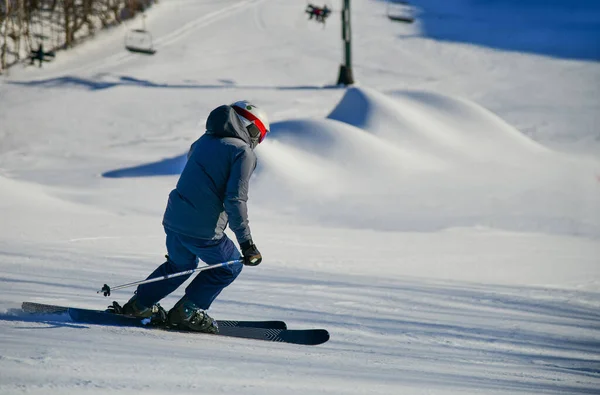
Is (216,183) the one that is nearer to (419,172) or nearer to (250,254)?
(250,254)

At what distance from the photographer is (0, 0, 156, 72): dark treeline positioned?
24.7m

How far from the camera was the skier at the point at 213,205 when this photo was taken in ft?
15.1

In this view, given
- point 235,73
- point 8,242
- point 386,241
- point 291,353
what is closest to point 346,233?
point 386,241

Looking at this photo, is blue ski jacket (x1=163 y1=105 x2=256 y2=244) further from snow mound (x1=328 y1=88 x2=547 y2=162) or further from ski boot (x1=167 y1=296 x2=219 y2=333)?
snow mound (x1=328 y1=88 x2=547 y2=162)

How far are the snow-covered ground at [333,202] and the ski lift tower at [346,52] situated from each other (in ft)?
2.35

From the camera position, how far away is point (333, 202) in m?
13.6

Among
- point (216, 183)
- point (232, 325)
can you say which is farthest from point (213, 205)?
point (232, 325)

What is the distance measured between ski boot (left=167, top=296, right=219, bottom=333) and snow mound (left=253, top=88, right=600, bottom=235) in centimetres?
742

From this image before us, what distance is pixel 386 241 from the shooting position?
11.1 m

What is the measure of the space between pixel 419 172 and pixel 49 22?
17.9 m

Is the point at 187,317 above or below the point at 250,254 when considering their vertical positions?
below

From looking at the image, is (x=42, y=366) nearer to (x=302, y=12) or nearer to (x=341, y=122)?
(x=341, y=122)

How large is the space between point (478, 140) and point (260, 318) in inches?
502

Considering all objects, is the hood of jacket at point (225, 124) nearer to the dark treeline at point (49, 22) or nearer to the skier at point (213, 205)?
the skier at point (213, 205)
